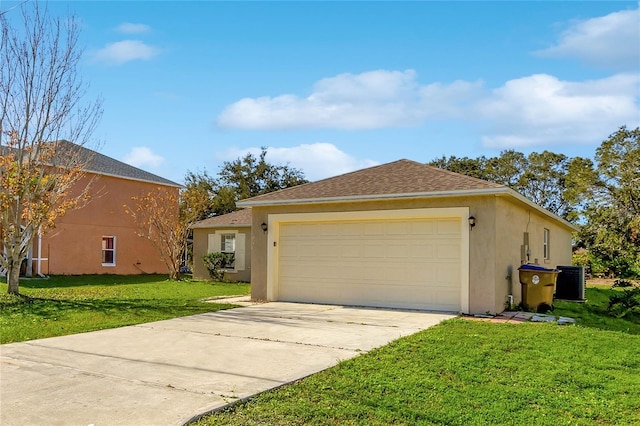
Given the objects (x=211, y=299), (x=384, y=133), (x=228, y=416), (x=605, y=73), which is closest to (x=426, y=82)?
(x=384, y=133)

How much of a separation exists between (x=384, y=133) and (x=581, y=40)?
7.04 m

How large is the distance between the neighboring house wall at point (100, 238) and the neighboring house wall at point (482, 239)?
1088 cm

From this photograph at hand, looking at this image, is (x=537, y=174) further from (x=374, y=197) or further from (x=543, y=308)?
(x=374, y=197)

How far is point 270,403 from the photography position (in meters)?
4.80

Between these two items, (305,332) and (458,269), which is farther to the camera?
(458,269)

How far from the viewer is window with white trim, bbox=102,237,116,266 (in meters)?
23.8

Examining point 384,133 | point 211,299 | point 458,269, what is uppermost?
point 384,133

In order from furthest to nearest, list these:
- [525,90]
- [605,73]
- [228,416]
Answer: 1. [525,90]
2. [605,73]
3. [228,416]

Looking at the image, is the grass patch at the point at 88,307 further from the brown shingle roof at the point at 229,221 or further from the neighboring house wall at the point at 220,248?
the brown shingle roof at the point at 229,221

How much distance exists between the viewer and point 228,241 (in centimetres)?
2131

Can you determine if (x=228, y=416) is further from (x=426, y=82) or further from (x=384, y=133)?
(x=384, y=133)

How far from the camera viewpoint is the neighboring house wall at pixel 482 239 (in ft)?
34.7

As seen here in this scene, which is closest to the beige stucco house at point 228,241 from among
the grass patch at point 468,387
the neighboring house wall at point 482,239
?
the neighboring house wall at point 482,239

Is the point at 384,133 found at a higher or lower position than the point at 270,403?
higher
